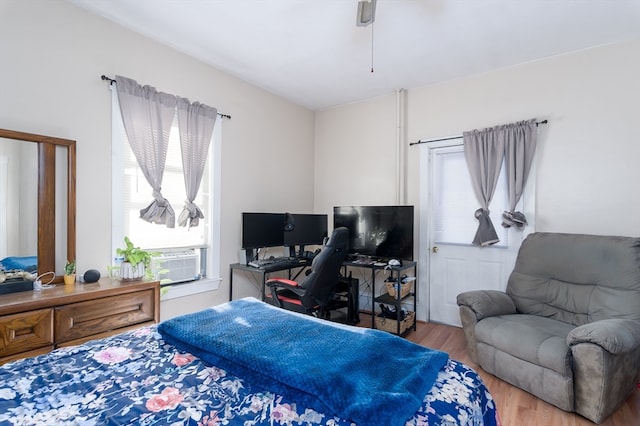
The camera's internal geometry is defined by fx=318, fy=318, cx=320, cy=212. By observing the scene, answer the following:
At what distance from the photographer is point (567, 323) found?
2494 mm

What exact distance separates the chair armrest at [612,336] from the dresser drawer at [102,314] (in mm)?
2878

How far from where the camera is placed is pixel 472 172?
3402 millimetres

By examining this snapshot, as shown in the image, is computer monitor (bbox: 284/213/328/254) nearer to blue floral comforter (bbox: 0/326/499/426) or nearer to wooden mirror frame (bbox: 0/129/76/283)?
wooden mirror frame (bbox: 0/129/76/283)

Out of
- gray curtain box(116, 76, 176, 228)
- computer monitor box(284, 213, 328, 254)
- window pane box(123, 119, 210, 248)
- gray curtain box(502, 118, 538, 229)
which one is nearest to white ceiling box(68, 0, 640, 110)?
gray curtain box(116, 76, 176, 228)

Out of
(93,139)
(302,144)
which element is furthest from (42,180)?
(302,144)

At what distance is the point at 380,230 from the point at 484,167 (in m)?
1.27

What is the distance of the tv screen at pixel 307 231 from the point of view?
3828 millimetres

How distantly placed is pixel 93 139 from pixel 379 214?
277 centimetres

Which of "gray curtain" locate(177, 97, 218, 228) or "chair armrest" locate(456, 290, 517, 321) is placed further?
"gray curtain" locate(177, 97, 218, 228)

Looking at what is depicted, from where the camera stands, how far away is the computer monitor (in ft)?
12.5

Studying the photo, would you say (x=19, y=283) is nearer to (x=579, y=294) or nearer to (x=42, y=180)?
(x=42, y=180)

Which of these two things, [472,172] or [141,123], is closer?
[141,123]

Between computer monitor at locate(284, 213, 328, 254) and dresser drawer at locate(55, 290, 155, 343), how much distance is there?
1767 mm

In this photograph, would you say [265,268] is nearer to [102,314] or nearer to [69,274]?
[102,314]
